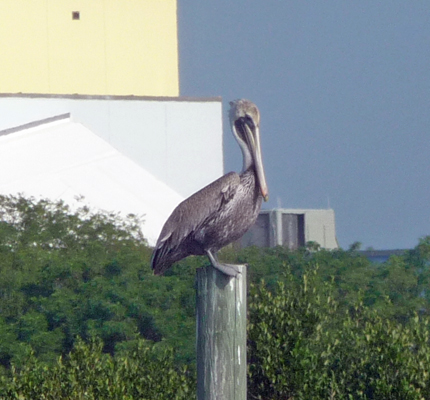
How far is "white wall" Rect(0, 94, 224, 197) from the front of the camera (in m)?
26.0

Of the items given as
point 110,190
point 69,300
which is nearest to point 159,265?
point 69,300

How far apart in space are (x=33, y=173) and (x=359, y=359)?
12.8 metres

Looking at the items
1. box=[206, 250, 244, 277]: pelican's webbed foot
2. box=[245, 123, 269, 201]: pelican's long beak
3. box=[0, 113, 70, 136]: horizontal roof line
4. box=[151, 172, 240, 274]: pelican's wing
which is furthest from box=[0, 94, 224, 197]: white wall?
box=[206, 250, 244, 277]: pelican's webbed foot

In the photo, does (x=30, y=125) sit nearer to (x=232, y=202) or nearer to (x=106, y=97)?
(x=106, y=97)

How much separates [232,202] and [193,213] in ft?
0.97

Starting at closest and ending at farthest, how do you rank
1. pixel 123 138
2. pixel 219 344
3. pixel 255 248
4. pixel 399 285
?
pixel 219 344 < pixel 399 285 < pixel 255 248 < pixel 123 138

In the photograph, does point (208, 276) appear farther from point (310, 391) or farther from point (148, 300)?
point (148, 300)

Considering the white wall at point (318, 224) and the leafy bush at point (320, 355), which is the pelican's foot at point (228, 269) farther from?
the white wall at point (318, 224)

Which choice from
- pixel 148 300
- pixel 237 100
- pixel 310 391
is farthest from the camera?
pixel 148 300

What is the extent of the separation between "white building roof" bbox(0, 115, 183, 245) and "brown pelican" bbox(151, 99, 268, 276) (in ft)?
37.3

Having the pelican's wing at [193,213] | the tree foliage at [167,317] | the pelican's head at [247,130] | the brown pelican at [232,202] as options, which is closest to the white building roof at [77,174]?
the tree foliage at [167,317]

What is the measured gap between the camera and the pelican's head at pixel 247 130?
609cm

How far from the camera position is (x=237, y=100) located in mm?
6211

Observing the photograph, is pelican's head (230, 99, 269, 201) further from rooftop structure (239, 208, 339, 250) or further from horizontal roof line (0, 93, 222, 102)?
horizontal roof line (0, 93, 222, 102)
